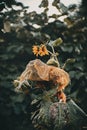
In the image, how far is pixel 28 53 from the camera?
217 inches

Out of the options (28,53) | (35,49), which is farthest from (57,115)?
(28,53)

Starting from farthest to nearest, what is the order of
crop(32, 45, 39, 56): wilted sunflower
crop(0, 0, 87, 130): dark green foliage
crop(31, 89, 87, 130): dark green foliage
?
crop(0, 0, 87, 130): dark green foliage
crop(32, 45, 39, 56): wilted sunflower
crop(31, 89, 87, 130): dark green foliage

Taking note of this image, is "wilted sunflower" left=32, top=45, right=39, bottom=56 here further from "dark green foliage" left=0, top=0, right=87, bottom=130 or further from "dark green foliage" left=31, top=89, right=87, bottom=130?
"dark green foliage" left=0, top=0, right=87, bottom=130

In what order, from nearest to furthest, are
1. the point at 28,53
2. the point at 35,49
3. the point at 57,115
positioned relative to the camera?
the point at 57,115, the point at 35,49, the point at 28,53

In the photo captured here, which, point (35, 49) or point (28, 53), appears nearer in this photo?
point (35, 49)

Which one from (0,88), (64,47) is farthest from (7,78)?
(64,47)

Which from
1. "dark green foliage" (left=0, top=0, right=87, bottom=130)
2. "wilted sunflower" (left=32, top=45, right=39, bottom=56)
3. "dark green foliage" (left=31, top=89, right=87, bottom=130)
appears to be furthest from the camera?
"dark green foliage" (left=0, top=0, right=87, bottom=130)

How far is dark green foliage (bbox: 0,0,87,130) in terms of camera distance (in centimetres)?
505

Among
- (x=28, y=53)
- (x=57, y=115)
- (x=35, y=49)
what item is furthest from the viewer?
(x=28, y=53)

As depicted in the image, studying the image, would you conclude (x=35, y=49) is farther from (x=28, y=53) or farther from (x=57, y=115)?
(x=28, y=53)

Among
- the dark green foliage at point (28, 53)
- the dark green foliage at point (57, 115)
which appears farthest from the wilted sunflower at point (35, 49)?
the dark green foliage at point (28, 53)

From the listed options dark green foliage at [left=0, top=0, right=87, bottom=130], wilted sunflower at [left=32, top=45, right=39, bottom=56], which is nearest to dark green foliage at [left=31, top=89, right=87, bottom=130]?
wilted sunflower at [left=32, top=45, right=39, bottom=56]

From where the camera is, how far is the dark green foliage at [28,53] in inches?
199

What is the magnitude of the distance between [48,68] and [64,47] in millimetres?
2643
